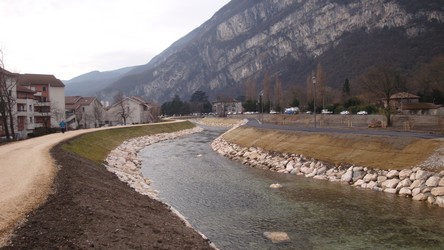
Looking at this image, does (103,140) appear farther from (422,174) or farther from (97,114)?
(97,114)

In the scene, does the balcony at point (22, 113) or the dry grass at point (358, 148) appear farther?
the balcony at point (22, 113)

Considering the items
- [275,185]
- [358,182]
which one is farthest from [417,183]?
[275,185]

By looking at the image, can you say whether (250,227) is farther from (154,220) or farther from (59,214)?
(59,214)

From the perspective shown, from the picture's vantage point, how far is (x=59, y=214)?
13336mm

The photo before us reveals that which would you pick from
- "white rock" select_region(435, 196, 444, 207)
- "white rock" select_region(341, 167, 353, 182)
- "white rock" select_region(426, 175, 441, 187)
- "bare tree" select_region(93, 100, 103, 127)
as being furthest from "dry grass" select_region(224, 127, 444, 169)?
"bare tree" select_region(93, 100, 103, 127)

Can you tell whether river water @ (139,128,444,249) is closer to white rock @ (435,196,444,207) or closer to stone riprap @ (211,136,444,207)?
white rock @ (435,196,444,207)

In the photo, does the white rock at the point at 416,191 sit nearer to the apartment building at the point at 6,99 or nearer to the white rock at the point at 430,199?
the white rock at the point at 430,199

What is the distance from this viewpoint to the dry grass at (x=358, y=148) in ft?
84.8

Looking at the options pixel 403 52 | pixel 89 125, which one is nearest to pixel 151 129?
pixel 89 125

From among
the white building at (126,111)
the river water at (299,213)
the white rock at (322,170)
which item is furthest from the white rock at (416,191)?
the white building at (126,111)

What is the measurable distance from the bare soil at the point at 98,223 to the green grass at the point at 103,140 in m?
16.1

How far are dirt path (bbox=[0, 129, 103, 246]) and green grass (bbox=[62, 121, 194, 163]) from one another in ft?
22.0

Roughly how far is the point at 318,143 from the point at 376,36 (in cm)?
18013

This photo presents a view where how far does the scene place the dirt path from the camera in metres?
12.7
